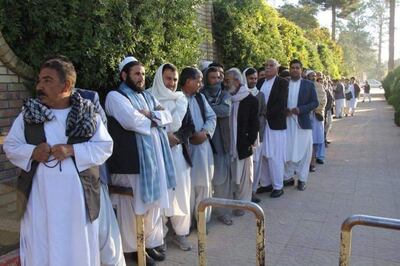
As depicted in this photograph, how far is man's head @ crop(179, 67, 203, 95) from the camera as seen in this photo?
491 cm

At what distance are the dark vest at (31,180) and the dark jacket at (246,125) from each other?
→ 9.12ft

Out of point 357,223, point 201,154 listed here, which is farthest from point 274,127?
point 357,223

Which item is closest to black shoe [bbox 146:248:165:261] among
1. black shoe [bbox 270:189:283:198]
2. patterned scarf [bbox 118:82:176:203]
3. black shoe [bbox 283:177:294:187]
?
patterned scarf [bbox 118:82:176:203]

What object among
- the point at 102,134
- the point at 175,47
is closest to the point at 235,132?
the point at 175,47

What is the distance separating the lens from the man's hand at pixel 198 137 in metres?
4.92

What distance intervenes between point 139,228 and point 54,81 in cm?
155

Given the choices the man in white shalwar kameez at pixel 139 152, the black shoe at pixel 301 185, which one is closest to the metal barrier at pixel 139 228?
the man in white shalwar kameez at pixel 139 152

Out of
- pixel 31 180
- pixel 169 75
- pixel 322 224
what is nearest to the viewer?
pixel 31 180

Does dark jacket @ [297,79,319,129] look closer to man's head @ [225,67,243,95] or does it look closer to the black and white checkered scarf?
man's head @ [225,67,243,95]

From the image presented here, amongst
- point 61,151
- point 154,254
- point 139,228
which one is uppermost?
point 61,151

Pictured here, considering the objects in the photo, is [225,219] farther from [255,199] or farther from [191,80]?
[191,80]

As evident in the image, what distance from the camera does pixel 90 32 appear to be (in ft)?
13.7

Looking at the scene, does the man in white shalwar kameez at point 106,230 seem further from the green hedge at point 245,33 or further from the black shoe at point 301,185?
the green hedge at point 245,33

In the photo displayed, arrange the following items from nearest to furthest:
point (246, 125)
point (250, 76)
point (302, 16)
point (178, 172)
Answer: point (178, 172) → point (246, 125) → point (250, 76) → point (302, 16)
